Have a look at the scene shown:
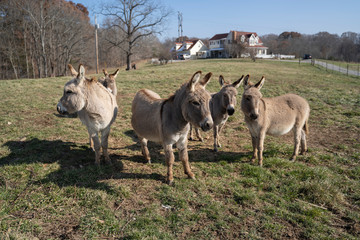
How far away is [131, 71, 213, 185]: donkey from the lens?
154 inches

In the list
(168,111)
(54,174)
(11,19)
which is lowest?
(54,174)

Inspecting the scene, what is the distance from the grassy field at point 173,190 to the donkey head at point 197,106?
1.53 m

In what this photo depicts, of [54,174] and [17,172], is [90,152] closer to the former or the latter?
[54,174]

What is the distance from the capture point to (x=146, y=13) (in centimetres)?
3466

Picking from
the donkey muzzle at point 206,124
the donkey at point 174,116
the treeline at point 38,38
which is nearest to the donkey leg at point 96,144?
the donkey at point 174,116

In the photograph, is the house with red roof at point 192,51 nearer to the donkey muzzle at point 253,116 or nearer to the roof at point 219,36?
the roof at point 219,36

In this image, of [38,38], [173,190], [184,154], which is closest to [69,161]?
→ [173,190]

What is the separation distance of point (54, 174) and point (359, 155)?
797 centimetres

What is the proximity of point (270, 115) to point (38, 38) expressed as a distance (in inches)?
1556

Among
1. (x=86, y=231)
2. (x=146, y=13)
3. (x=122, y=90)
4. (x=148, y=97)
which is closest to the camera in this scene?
A: (x=86, y=231)

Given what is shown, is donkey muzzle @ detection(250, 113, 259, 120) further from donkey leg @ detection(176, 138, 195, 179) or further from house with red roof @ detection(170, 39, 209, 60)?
house with red roof @ detection(170, 39, 209, 60)

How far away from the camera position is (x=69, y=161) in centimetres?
554

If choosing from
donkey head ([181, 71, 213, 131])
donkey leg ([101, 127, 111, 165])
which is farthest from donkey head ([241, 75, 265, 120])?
donkey leg ([101, 127, 111, 165])

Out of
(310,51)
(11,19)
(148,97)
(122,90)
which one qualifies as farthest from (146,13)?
(310,51)
